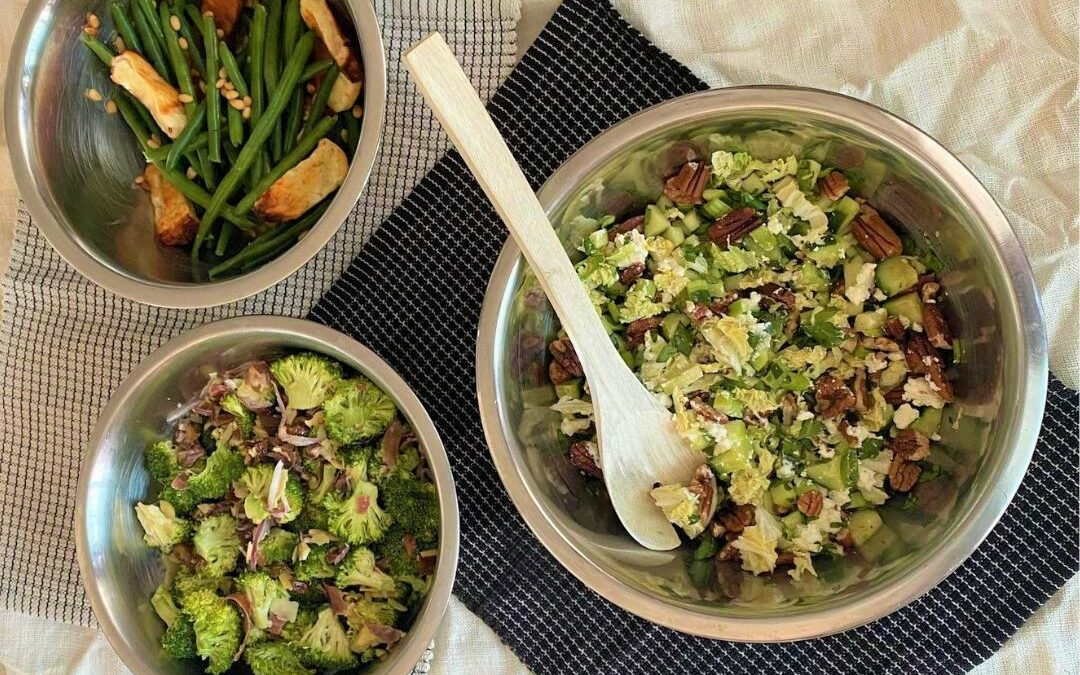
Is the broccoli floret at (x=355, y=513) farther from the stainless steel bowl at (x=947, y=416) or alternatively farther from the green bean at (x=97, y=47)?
the green bean at (x=97, y=47)

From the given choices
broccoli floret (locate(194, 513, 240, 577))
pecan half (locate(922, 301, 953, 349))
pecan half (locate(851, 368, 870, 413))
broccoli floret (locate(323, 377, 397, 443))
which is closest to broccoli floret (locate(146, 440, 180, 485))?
broccoli floret (locate(194, 513, 240, 577))

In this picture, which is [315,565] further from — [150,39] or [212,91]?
[150,39]

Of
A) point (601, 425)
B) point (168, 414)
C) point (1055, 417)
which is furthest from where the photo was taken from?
point (168, 414)

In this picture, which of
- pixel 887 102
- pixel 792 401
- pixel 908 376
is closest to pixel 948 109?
pixel 887 102

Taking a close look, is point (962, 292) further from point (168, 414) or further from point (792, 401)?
point (168, 414)

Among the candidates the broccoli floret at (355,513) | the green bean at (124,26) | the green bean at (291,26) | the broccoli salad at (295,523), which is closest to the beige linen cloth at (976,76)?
the green bean at (291,26)

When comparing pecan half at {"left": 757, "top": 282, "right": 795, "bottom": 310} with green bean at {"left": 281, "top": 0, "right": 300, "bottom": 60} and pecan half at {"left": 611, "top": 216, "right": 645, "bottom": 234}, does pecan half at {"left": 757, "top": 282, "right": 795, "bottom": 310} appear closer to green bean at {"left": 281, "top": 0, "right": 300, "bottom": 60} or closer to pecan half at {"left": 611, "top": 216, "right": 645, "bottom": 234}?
pecan half at {"left": 611, "top": 216, "right": 645, "bottom": 234}
